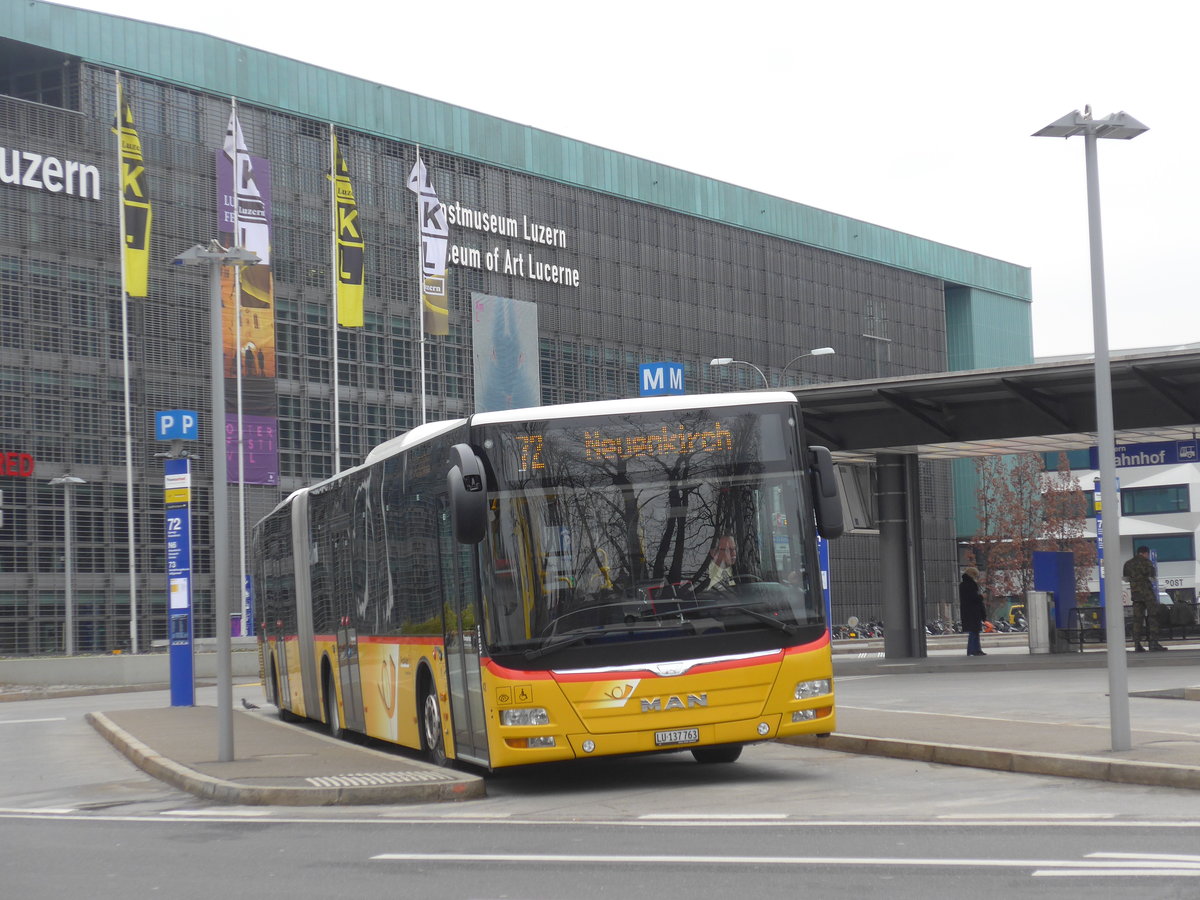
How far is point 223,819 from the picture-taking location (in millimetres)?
12406

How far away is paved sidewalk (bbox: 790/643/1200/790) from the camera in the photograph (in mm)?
12789

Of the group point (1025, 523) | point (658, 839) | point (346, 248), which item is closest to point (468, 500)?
point (658, 839)

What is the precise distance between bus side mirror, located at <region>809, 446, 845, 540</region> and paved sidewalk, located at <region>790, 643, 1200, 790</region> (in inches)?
91.4

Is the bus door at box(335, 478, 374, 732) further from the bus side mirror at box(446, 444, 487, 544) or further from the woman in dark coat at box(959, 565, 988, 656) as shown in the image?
the woman in dark coat at box(959, 565, 988, 656)

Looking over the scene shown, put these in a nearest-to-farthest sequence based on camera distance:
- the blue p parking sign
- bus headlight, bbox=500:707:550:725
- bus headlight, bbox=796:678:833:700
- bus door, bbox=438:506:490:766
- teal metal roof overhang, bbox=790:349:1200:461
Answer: bus headlight, bbox=500:707:550:725
bus headlight, bbox=796:678:833:700
bus door, bbox=438:506:490:766
teal metal roof overhang, bbox=790:349:1200:461
the blue p parking sign

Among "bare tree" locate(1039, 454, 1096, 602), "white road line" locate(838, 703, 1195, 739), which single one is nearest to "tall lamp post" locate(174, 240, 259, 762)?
"white road line" locate(838, 703, 1195, 739)

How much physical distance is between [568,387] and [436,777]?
210 feet

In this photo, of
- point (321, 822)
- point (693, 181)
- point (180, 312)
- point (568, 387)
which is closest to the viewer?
point (321, 822)

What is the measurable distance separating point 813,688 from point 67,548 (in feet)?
154

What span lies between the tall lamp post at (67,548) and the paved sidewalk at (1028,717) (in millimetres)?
30803

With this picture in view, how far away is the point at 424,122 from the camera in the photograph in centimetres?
7131

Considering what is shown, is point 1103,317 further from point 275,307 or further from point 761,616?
point 275,307

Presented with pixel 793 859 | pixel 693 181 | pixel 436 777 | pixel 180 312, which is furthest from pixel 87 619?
pixel 793 859

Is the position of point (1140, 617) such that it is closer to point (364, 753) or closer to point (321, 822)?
point (364, 753)
